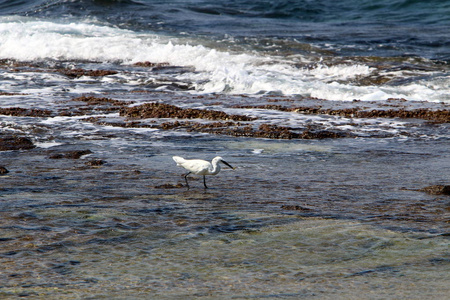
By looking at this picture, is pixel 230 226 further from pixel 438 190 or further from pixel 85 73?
pixel 85 73

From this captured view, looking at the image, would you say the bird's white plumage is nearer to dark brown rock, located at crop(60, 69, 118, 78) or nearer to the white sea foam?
the white sea foam

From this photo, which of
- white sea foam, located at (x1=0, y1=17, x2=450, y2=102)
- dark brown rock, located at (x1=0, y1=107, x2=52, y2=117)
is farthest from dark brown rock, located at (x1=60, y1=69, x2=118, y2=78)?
dark brown rock, located at (x1=0, y1=107, x2=52, y2=117)

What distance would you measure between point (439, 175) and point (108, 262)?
14.4 ft

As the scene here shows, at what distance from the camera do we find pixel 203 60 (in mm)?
19516

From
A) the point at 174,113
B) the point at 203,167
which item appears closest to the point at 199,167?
the point at 203,167

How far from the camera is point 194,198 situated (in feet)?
19.8

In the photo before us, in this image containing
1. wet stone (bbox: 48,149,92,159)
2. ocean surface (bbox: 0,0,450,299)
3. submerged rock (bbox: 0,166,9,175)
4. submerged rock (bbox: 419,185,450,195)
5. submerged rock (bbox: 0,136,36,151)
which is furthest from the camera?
submerged rock (bbox: 0,136,36,151)

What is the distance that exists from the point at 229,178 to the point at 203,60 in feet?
42.4

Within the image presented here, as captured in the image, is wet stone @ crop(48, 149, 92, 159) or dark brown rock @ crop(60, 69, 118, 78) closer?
wet stone @ crop(48, 149, 92, 159)

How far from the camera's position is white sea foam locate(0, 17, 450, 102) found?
585 inches

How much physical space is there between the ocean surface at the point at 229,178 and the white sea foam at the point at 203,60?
10cm

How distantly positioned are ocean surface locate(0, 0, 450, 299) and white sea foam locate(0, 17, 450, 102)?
0.32ft

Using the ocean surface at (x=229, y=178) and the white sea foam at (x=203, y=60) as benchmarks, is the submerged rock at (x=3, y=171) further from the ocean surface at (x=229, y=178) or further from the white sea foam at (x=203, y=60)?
the white sea foam at (x=203, y=60)

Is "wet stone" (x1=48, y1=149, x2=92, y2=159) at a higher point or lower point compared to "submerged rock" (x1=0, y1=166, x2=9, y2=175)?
higher
